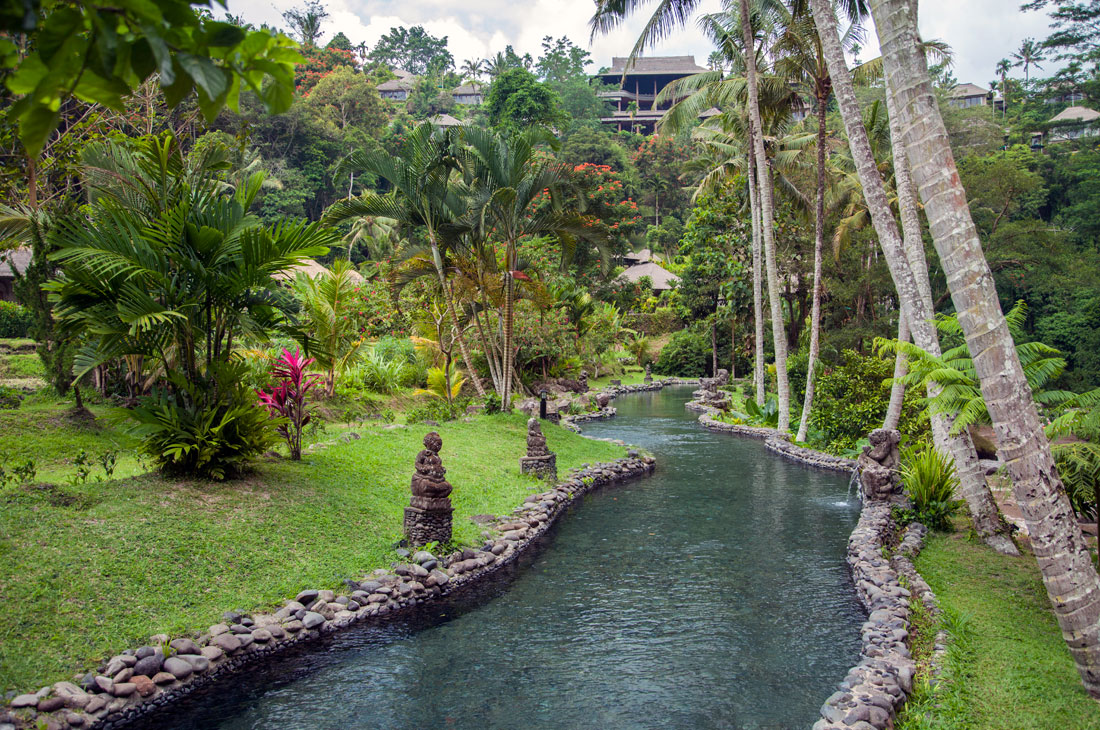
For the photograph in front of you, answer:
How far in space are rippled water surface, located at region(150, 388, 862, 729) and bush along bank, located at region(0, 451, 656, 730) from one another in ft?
0.58

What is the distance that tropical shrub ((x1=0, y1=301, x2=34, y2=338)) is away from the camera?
1802 centimetres

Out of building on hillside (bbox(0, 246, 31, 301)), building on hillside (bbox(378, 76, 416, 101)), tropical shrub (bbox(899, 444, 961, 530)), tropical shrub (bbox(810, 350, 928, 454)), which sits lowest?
Result: tropical shrub (bbox(899, 444, 961, 530))

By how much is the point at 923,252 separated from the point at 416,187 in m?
8.77

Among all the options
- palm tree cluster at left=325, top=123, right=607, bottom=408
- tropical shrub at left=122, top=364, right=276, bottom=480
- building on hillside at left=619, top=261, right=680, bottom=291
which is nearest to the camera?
tropical shrub at left=122, top=364, right=276, bottom=480

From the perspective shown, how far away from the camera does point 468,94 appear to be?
7006 cm

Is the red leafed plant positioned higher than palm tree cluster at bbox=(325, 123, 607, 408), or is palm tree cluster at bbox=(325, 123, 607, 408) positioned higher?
palm tree cluster at bbox=(325, 123, 607, 408)

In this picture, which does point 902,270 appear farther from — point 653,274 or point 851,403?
point 653,274

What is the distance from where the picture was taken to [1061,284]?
19.6m

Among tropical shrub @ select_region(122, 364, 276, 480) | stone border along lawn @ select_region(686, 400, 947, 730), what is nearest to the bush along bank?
tropical shrub @ select_region(122, 364, 276, 480)

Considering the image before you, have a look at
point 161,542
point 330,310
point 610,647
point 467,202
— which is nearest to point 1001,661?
point 610,647

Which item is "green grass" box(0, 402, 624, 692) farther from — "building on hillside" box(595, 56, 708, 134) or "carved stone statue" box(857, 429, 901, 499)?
"building on hillside" box(595, 56, 708, 134)

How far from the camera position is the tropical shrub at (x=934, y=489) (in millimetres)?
9070

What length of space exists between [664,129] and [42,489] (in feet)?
56.3

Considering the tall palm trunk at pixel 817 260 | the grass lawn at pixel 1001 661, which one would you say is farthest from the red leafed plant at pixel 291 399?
the tall palm trunk at pixel 817 260
